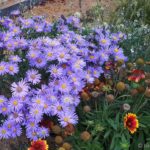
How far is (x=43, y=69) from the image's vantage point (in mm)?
2736

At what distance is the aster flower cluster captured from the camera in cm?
251

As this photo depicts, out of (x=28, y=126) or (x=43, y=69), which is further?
(x=43, y=69)

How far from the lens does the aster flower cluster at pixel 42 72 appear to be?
98.7 inches

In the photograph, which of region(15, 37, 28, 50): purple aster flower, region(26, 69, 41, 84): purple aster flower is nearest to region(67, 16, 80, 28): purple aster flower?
region(15, 37, 28, 50): purple aster flower

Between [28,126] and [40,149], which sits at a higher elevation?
[28,126]

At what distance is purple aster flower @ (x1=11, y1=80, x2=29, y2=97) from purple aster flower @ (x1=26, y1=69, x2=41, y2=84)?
0.18ft

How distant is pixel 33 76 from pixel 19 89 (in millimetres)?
131

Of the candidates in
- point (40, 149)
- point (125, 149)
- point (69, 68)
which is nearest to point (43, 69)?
point (69, 68)

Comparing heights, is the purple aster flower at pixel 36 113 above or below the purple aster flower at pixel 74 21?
below

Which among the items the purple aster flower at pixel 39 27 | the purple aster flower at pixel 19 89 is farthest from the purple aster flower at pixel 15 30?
the purple aster flower at pixel 19 89

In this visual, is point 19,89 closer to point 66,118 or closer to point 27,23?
point 66,118

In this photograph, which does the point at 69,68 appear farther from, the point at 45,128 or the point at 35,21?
the point at 35,21

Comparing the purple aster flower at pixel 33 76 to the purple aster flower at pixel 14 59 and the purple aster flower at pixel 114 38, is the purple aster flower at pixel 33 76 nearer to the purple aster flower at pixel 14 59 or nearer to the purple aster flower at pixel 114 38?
the purple aster flower at pixel 14 59

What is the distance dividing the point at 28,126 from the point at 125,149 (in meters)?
0.61
